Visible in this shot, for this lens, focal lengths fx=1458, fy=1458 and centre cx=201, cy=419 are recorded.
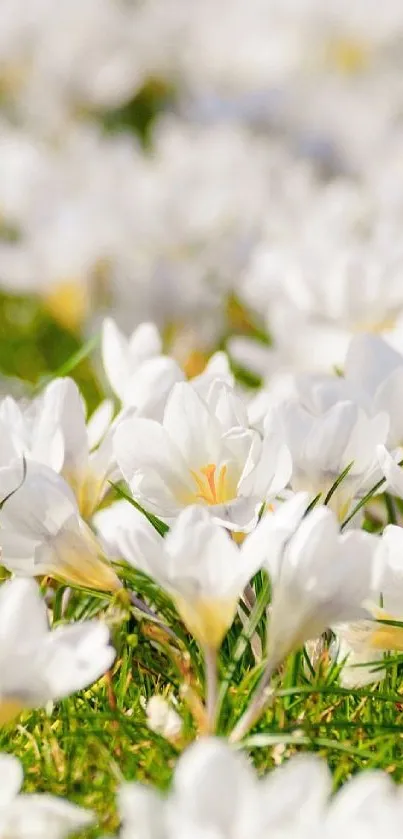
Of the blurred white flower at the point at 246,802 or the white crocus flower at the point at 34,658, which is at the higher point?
the blurred white flower at the point at 246,802

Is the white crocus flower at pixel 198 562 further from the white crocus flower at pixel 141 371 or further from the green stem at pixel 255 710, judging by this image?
the white crocus flower at pixel 141 371

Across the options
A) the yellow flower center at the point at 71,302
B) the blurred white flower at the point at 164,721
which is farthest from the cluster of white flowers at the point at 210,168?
the blurred white flower at the point at 164,721

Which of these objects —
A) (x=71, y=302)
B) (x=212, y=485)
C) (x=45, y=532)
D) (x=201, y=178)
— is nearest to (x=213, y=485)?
(x=212, y=485)

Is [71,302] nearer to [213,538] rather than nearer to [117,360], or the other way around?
[117,360]

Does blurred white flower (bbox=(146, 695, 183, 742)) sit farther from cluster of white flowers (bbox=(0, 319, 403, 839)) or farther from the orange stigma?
the orange stigma

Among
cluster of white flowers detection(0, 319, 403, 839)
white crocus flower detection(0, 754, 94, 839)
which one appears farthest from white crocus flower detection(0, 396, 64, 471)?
white crocus flower detection(0, 754, 94, 839)

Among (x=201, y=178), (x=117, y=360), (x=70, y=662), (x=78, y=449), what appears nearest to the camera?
(x=70, y=662)
